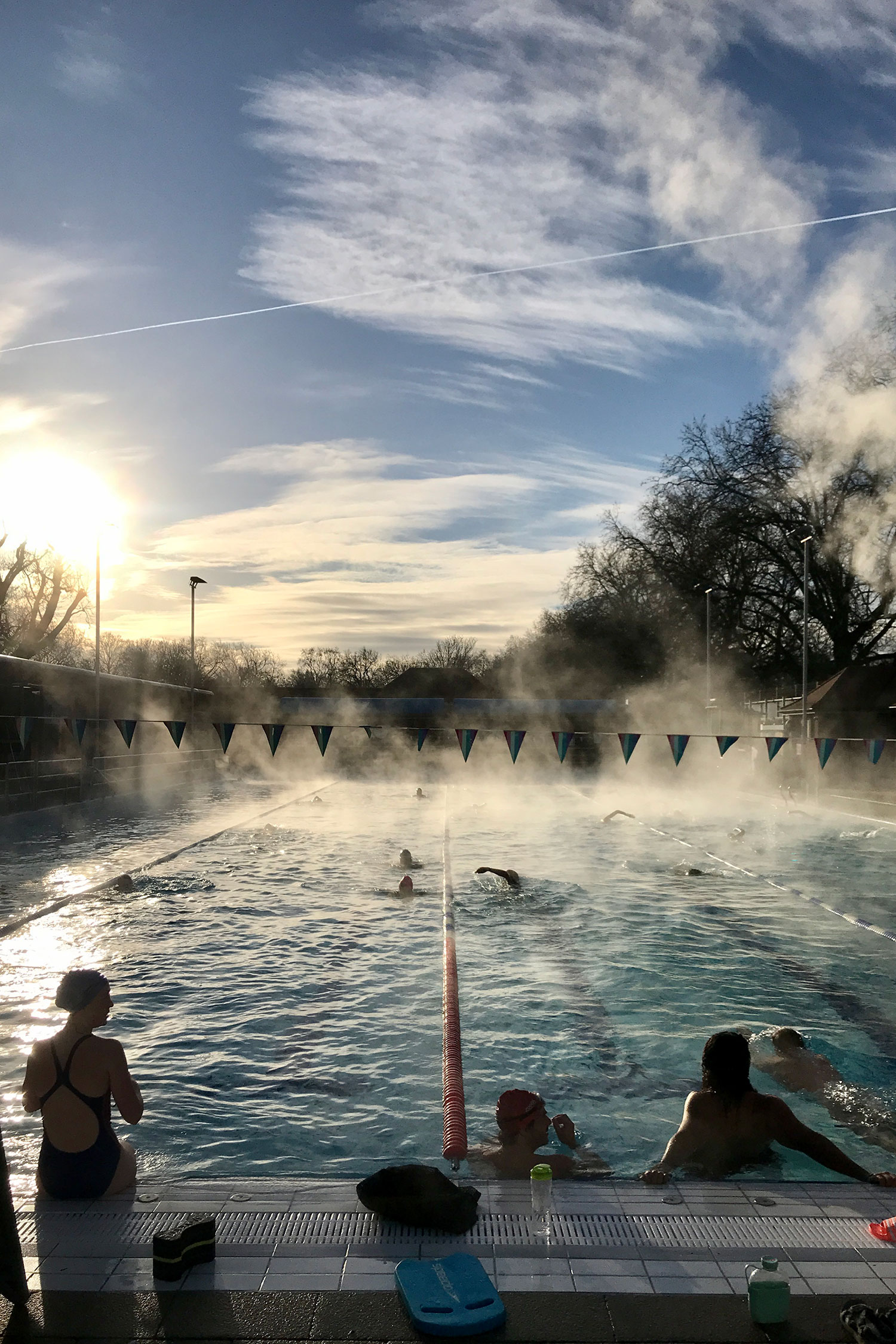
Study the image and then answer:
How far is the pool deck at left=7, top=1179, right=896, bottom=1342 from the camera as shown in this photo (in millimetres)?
2891

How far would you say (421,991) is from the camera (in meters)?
8.66

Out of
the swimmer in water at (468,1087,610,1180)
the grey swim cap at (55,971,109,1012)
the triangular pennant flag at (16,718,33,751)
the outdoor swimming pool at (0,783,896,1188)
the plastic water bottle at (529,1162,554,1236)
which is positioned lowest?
the outdoor swimming pool at (0,783,896,1188)

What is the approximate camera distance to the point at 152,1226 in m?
3.52

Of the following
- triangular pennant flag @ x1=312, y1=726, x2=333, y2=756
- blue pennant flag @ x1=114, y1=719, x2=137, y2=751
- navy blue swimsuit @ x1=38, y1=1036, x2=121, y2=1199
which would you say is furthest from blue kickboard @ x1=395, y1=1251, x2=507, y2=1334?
triangular pennant flag @ x1=312, y1=726, x2=333, y2=756

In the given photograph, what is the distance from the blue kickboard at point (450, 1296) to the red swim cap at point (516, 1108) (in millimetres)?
1569

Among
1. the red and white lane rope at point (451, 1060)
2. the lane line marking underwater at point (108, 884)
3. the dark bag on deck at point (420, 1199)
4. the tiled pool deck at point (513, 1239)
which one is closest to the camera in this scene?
the tiled pool deck at point (513, 1239)

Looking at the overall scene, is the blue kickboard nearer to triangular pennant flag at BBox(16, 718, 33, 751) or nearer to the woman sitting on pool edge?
the woman sitting on pool edge

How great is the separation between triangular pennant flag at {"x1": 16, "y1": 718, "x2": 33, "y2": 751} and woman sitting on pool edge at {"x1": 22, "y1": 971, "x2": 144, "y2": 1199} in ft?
49.8

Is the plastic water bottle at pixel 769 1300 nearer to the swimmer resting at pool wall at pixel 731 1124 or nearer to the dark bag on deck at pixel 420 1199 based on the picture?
the dark bag on deck at pixel 420 1199

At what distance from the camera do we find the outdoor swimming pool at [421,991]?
591cm

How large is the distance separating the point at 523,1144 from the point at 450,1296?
181cm

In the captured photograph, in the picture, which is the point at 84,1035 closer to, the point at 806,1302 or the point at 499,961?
the point at 806,1302

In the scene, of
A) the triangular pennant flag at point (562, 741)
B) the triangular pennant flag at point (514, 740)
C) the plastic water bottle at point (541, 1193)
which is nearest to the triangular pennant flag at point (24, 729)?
the triangular pennant flag at point (514, 740)

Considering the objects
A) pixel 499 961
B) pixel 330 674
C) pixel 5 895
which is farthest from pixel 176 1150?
pixel 330 674
